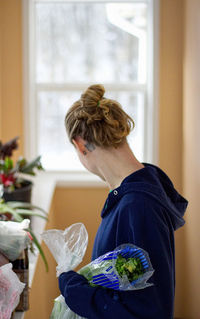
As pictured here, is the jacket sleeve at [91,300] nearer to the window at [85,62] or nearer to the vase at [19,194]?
the vase at [19,194]

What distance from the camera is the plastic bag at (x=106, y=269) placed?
1.26 meters

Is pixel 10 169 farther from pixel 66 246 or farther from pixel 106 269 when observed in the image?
pixel 106 269

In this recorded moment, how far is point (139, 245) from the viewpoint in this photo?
4.24 ft

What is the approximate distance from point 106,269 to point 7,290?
0.30m

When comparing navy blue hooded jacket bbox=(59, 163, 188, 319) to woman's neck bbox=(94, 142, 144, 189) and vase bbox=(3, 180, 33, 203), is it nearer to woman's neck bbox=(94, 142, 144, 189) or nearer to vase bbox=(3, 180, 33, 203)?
woman's neck bbox=(94, 142, 144, 189)

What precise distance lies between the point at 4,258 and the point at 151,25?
248cm

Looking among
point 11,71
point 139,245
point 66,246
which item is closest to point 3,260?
point 66,246

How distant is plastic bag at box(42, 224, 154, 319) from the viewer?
1264 mm

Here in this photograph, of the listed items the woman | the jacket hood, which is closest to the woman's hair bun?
the woman

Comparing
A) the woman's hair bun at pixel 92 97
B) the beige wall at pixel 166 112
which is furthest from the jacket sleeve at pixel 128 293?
the beige wall at pixel 166 112

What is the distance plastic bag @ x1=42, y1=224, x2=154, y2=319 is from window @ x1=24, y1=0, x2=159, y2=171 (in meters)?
2.14

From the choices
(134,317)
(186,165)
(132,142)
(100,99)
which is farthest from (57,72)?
(134,317)

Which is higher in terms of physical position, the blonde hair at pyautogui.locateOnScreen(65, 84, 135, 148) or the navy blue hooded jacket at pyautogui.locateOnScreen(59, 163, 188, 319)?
the blonde hair at pyautogui.locateOnScreen(65, 84, 135, 148)

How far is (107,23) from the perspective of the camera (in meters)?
3.65
